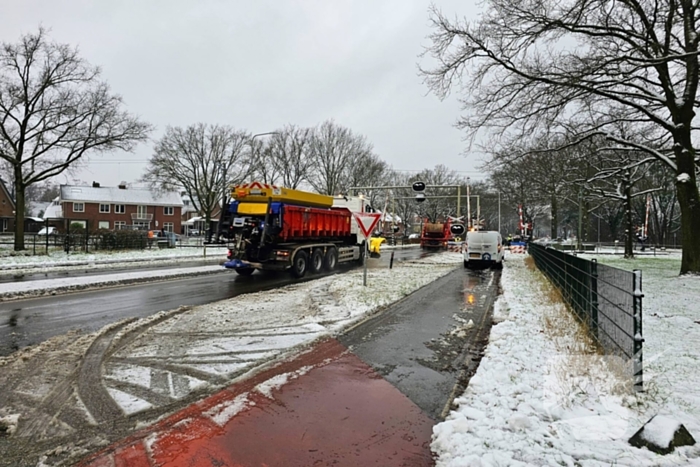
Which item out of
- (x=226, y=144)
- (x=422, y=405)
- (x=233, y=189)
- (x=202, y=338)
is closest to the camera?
(x=422, y=405)

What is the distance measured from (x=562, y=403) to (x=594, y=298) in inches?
120

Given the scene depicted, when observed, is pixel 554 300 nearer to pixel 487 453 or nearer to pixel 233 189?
pixel 487 453

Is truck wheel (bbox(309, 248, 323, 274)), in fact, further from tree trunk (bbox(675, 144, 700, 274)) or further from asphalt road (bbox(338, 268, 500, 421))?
tree trunk (bbox(675, 144, 700, 274))

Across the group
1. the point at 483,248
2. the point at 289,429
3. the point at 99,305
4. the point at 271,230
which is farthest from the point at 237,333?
the point at 483,248

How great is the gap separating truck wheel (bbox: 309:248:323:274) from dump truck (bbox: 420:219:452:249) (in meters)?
28.5

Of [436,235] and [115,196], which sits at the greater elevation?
[115,196]

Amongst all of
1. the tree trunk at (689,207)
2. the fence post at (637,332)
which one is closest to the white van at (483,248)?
the tree trunk at (689,207)

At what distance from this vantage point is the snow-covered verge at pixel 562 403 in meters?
3.39

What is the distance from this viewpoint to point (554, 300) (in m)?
10.4

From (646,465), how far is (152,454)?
369 centimetres

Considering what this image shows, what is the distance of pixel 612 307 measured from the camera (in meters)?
5.69

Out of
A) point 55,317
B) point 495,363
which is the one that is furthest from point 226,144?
point 495,363

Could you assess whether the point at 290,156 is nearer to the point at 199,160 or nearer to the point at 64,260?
the point at 199,160

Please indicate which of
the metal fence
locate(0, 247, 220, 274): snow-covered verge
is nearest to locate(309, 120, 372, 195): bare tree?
locate(0, 247, 220, 274): snow-covered verge
